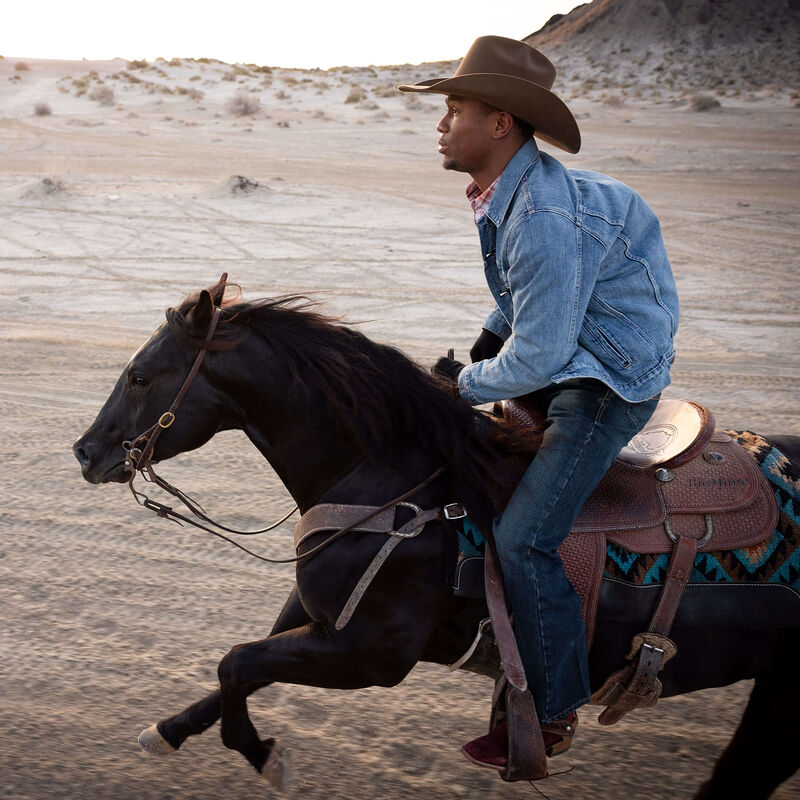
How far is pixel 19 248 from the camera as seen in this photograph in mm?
13891

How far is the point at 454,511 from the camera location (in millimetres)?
3094

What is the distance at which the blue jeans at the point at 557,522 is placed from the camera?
294 cm

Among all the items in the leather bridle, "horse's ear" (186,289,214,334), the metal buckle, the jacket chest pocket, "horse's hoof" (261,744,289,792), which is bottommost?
"horse's hoof" (261,744,289,792)

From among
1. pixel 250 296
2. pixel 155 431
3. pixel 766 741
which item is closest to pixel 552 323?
pixel 155 431

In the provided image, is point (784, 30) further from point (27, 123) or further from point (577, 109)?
point (27, 123)

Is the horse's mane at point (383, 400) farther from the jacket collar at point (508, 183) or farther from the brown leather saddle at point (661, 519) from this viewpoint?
the jacket collar at point (508, 183)

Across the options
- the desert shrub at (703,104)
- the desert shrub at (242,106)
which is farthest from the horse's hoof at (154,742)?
the desert shrub at (703,104)

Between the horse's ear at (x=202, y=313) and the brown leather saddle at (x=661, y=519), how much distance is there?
1149 millimetres

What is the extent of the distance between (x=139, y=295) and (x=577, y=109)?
22.7 metres

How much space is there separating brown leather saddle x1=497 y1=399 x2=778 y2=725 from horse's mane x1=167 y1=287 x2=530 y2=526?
273 millimetres

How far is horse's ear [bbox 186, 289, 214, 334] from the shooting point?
298 centimetres

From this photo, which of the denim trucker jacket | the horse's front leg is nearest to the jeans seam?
the denim trucker jacket

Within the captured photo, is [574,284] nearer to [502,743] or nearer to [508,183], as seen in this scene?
[508,183]

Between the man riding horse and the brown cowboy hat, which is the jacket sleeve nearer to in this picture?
the man riding horse
